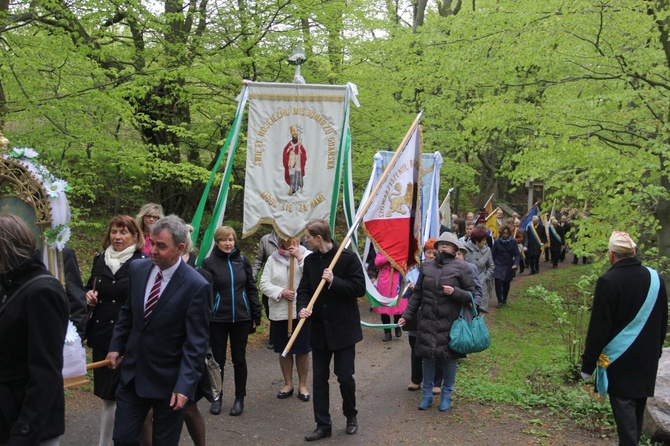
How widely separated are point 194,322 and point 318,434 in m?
2.48

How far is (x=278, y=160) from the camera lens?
706cm

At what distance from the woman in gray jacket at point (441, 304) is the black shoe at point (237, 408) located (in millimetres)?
1977

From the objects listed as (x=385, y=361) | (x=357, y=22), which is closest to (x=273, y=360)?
(x=385, y=361)

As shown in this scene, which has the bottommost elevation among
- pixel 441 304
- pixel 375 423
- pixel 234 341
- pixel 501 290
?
pixel 501 290

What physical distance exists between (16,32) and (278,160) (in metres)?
6.17

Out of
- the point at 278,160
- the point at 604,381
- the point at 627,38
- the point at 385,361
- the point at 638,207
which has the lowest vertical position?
the point at 385,361

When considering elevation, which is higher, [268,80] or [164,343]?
[268,80]

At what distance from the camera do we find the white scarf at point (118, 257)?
5.14m

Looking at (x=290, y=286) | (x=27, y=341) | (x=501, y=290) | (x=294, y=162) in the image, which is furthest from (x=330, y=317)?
(x=501, y=290)

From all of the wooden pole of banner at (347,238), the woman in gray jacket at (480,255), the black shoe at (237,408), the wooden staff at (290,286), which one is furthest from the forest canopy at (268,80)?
the wooden pole of banner at (347,238)

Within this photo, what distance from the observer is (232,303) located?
6.47 metres

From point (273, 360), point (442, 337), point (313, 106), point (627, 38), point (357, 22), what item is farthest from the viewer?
point (357, 22)

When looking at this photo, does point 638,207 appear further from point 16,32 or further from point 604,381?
point 16,32

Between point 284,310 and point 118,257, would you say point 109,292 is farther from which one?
point 284,310
